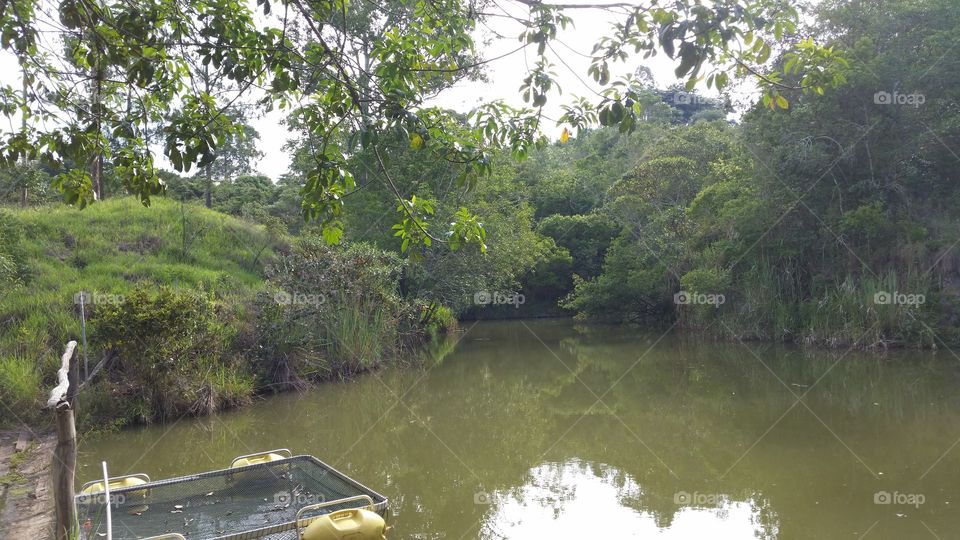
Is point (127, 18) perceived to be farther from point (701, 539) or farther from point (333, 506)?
point (701, 539)

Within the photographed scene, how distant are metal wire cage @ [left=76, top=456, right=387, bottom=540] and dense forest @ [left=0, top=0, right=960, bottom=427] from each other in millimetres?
3595

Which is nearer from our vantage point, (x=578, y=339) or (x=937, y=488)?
(x=937, y=488)

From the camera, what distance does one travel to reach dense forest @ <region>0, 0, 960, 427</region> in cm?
990

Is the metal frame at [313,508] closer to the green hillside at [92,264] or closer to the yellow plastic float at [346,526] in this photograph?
the yellow plastic float at [346,526]

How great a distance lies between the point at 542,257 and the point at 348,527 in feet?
54.9

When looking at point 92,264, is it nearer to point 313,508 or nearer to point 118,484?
point 118,484

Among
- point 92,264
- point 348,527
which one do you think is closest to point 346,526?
point 348,527

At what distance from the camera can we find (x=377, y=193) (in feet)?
56.9

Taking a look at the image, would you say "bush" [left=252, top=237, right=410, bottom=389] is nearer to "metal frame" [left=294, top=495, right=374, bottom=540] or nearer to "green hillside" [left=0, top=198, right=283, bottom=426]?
Answer: "green hillside" [left=0, top=198, right=283, bottom=426]

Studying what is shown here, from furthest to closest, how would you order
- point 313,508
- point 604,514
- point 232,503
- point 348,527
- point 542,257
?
point 542,257 < point 604,514 < point 232,503 < point 313,508 < point 348,527

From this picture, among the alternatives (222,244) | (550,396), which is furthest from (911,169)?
(222,244)

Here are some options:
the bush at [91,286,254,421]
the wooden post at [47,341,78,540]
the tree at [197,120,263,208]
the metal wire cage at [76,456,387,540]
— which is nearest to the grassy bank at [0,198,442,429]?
the bush at [91,286,254,421]

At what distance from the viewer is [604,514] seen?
238 inches

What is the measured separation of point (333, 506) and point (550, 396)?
655cm
